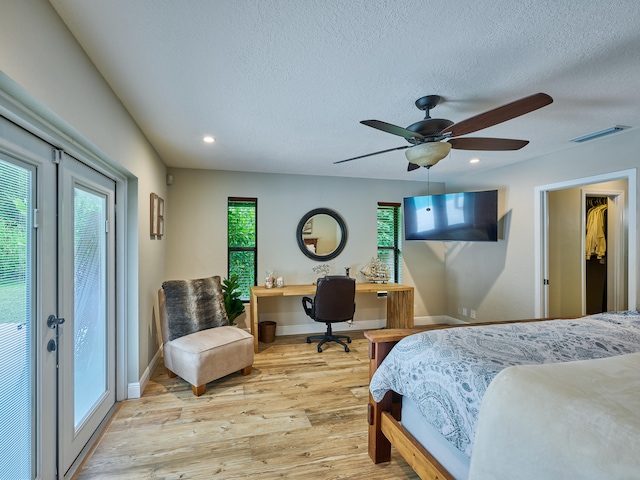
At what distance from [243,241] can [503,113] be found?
3.52 metres

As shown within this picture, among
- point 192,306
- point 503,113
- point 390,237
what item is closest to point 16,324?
point 192,306

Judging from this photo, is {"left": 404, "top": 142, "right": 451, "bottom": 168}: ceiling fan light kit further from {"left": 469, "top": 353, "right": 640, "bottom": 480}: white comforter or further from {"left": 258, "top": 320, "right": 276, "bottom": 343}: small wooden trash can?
{"left": 258, "top": 320, "right": 276, "bottom": 343}: small wooden trash can

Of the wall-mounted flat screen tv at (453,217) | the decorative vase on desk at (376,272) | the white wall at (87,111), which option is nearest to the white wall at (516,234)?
the wall-mounted flat screen tv at (453,217)

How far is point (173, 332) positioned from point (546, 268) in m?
4.28

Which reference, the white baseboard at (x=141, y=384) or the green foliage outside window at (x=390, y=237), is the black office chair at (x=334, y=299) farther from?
the white baseboard at (x=141, y=384)

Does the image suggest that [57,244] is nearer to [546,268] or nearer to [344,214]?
[344,214]

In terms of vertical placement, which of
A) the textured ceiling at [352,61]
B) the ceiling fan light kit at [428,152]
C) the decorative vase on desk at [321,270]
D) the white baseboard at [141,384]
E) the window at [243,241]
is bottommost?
the white baseboard at [141,384]

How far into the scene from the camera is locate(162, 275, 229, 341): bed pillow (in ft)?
10.0

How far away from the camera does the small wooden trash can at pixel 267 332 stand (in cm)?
411

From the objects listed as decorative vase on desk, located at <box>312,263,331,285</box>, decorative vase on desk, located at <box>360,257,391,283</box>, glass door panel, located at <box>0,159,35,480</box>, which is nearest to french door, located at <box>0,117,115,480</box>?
glass door panel, located at <box>0,159,35,480</box>

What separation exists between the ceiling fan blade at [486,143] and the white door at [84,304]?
8.29 feet

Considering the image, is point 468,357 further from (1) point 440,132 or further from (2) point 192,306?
(2) point 192,306

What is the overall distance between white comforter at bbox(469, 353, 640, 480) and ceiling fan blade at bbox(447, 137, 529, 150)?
1.53 meters

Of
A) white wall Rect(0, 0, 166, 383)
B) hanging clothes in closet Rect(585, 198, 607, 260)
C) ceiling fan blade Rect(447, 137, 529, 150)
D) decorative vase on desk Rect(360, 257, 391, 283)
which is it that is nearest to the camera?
white wall Rect(0, 0, 166, 383)
